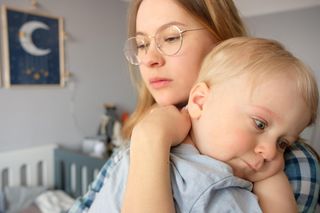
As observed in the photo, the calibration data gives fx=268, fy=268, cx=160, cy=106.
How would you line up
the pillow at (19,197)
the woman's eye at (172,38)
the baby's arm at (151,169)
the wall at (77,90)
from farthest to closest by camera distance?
the wall at (77,90) → the pillow at (19,197) → the woman's eye at (172,38) → the baby's arm at (151,169)

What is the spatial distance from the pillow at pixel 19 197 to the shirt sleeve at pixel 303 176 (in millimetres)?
1750

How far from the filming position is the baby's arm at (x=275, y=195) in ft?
1.61

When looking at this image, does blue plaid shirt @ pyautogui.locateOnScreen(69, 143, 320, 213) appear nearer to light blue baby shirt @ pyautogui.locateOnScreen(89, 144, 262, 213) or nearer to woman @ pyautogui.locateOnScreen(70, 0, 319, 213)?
woman @ pyautogui.locateOnScreen(70, 0, 319, 213)

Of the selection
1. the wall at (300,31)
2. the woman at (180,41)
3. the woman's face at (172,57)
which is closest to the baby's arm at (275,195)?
the woman at (180,41)

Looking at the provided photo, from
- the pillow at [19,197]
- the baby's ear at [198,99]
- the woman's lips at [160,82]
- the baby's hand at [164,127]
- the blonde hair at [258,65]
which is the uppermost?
the blonde hair at [258,65]

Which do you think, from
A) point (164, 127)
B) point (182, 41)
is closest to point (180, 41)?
point (182, 41)

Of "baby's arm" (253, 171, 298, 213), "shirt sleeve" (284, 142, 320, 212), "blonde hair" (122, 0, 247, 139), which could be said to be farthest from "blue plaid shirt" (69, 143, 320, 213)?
"blonde hair" (122, 0, 247, 139)

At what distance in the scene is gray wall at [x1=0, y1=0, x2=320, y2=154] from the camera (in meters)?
1.90

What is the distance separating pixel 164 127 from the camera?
470mm

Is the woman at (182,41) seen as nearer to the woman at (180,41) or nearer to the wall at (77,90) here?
the woman at (180,41)

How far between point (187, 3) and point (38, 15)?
65.3 inches

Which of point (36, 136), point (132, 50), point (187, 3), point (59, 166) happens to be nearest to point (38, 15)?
point (36, 136)

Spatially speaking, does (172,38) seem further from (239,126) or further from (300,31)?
(300,31)

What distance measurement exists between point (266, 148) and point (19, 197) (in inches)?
71.8
